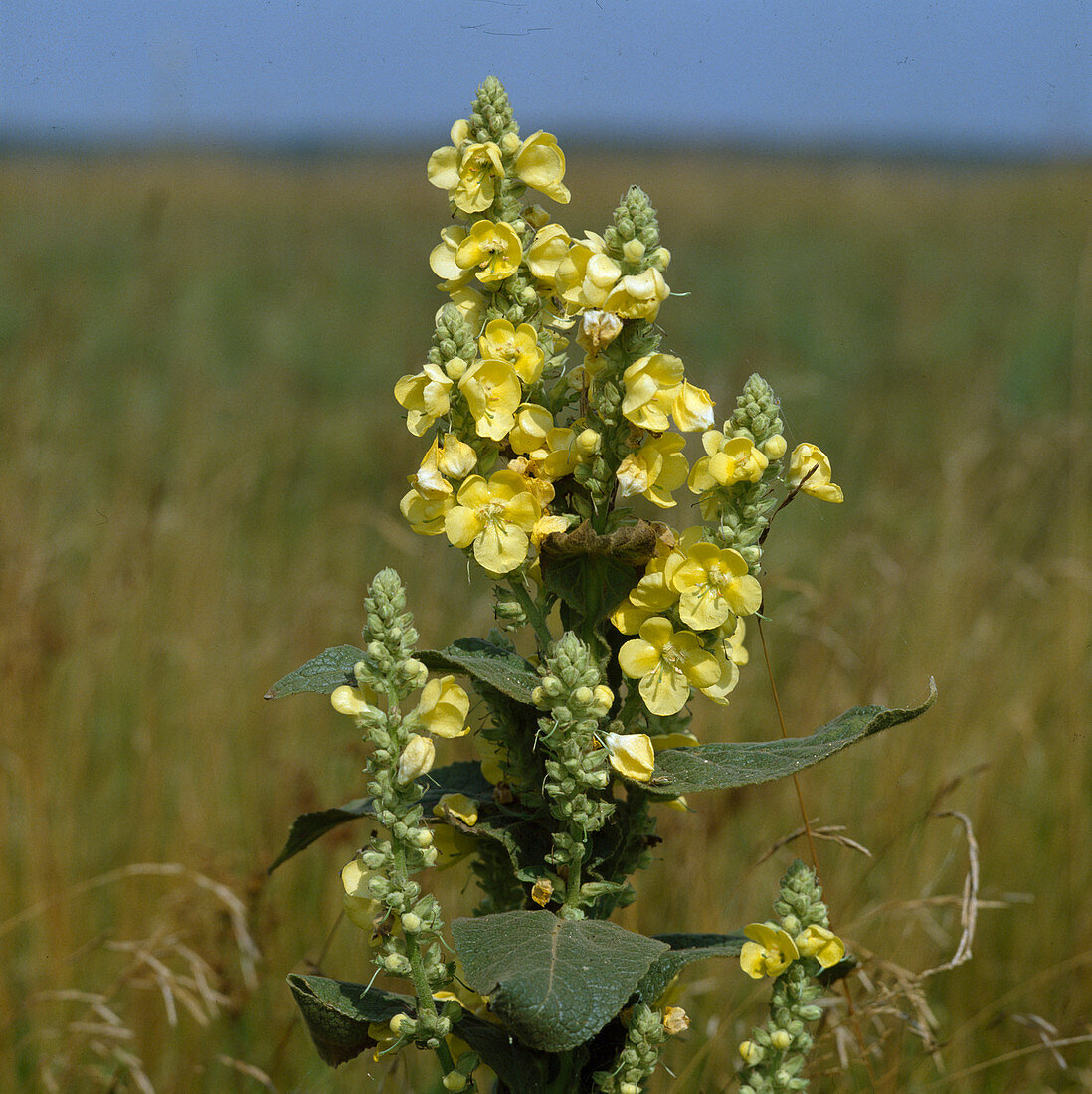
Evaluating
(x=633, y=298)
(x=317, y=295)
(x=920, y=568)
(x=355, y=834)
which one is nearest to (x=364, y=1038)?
(x=633, y=298)

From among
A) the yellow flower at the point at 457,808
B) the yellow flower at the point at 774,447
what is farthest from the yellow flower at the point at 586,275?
the yellow flower at the point at 457,808

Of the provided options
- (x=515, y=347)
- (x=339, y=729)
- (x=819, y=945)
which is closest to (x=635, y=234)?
(x=515, y=347)

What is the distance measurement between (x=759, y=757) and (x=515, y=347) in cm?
50

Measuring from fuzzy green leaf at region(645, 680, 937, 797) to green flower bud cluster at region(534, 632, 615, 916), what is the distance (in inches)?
3.3

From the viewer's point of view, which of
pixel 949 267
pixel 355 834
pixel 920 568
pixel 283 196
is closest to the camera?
pixel 355 834

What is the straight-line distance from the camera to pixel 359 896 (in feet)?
3.63

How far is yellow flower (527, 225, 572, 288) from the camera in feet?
3.62

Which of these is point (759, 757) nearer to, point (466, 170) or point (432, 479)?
point (432, 479)

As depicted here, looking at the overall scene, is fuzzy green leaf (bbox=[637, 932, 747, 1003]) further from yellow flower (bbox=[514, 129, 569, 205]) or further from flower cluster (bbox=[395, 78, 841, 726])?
yellow flower (bbox=[514, 129, 569, 205])

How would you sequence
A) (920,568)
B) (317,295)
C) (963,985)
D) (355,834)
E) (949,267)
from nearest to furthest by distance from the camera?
(963,985) → (355,834) → (920,568) → (317,295) → (949,267)

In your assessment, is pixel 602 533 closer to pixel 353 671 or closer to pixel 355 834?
pixel 353 671

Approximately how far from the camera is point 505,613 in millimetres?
1151

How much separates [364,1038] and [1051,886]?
2.21 meters

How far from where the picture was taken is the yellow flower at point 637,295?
102 centimetres
